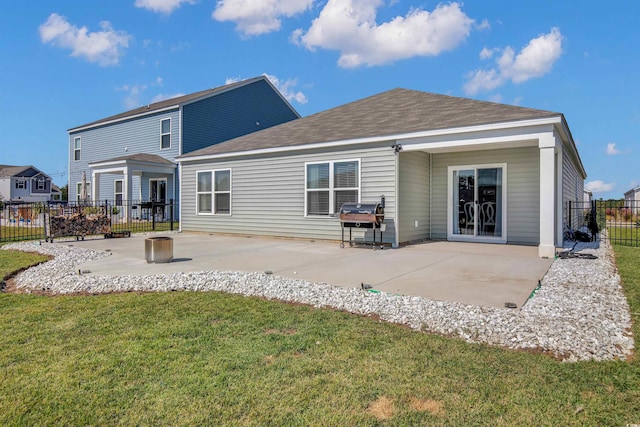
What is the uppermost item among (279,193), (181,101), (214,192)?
(181,101)

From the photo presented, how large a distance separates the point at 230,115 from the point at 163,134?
138 inches

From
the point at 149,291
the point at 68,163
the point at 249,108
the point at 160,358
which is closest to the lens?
the point at 160,358

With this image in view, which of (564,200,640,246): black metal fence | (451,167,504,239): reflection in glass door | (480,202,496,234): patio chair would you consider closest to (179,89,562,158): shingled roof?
(451,167,504,239): reflection in glass door

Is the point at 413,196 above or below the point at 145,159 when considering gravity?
below

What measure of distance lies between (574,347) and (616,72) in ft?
54.9

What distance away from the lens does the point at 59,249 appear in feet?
28.8

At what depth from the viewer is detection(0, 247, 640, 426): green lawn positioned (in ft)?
6.76

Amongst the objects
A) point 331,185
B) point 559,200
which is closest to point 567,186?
point 559,200

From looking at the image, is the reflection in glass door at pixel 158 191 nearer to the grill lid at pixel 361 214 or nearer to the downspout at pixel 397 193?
the grill lid at pixel 361 214

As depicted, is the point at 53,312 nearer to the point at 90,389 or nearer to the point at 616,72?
the point at 90,389

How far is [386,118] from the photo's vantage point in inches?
416

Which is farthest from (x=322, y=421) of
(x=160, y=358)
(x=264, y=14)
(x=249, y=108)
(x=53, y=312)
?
(x=249, y=108)

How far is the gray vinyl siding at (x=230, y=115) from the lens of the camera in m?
18.3

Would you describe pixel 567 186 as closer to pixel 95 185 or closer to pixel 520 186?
pixel 520 186
